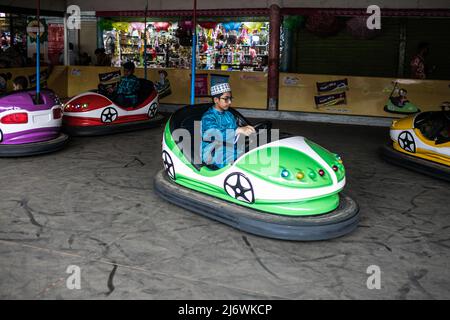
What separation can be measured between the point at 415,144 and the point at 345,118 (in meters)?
2.98

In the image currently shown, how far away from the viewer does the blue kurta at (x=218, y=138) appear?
345cm

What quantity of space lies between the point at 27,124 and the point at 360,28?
6.54m

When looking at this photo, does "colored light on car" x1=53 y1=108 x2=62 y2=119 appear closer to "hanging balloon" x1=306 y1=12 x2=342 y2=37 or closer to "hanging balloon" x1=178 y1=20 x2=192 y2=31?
"hanging balloon" x1=306 y1=12 x2=342 y2=37

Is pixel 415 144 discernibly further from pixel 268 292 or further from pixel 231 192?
pixel 268 292

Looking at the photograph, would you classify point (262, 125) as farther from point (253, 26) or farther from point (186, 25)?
point (186, 25)

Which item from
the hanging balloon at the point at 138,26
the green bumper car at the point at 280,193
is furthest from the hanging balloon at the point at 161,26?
the green bumper car at the point at 280,193

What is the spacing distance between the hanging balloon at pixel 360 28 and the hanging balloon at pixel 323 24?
0.85 ft

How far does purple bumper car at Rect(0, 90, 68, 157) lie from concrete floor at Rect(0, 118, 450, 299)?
491mm

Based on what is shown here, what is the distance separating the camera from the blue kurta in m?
3.45

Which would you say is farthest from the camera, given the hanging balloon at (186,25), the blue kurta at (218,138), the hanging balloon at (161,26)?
the hanging balloon at (161,26)

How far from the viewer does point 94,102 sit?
20.1ft

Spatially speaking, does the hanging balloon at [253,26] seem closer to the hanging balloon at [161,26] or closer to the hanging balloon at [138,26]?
the hanging balloon at [161,26]

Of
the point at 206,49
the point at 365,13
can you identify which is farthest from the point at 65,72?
the point at 365,13

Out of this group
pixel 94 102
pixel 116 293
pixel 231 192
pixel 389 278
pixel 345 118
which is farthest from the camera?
pixel 345 118
